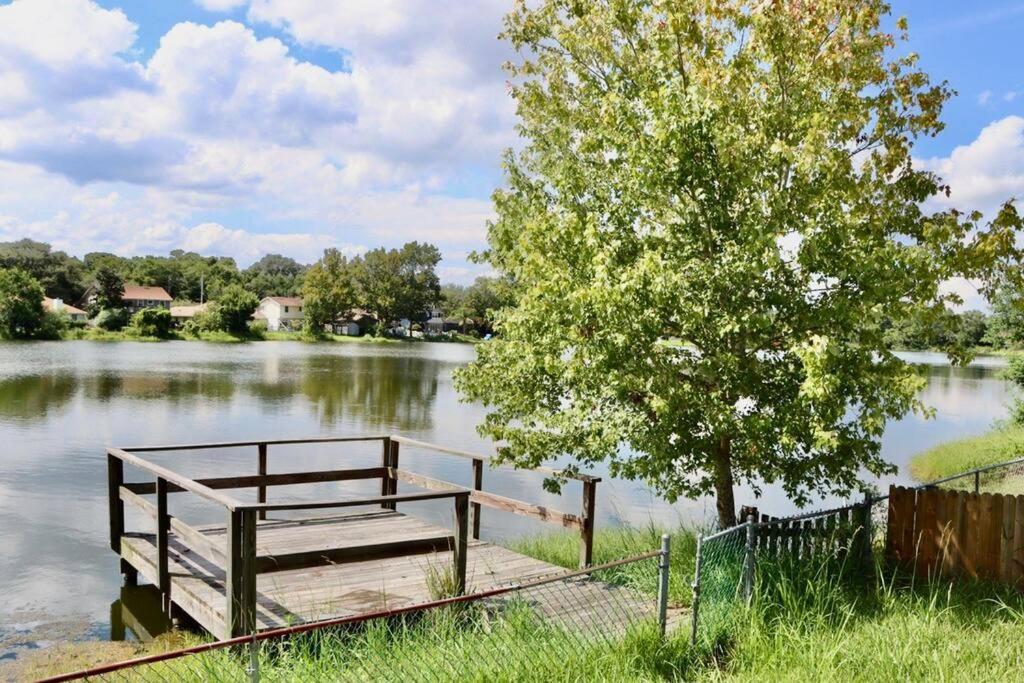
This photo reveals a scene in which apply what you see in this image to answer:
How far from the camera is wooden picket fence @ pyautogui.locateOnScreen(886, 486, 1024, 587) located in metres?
8.55

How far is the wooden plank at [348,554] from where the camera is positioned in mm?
7898

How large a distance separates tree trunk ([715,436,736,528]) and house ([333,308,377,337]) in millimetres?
111216

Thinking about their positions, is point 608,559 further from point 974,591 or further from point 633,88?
point 633,88

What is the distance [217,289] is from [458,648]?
11793 centimetres

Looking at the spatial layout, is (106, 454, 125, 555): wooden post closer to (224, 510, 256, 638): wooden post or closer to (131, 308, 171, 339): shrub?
(224, 510, 256, 638): wooden post

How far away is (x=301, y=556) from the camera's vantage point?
314 inches

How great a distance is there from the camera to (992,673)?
6023 mm

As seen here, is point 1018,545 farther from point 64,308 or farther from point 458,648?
point 64,308

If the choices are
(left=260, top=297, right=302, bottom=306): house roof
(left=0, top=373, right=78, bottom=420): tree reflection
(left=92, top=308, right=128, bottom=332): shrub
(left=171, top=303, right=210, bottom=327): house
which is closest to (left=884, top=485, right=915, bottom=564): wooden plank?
(left=0, top=373, right=78, bottom=420): tree reflection

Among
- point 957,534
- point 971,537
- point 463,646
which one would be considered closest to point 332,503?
point 463,646

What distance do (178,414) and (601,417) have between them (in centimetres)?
2626

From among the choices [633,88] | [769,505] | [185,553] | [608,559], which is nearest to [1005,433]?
[769,505]

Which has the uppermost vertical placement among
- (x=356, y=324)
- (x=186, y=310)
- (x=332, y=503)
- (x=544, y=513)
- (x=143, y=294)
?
(x=143, y=294)

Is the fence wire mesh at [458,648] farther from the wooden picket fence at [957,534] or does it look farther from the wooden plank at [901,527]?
the wooden picket fence at [957,534]
